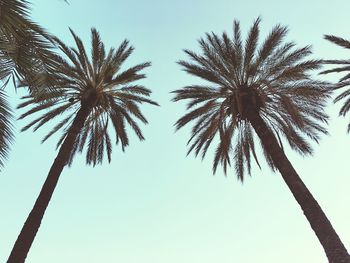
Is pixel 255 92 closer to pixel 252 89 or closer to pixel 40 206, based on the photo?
pixel 252 89

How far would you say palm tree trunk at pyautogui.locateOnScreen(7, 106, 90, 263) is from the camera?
1301cm

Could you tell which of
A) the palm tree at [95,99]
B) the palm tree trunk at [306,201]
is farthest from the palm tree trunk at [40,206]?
the palm tree trunk at [306,201]

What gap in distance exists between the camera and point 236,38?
60.4ft

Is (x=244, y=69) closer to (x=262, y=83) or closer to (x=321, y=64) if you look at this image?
(x=262, y=83)

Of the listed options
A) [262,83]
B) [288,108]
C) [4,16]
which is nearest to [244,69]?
[262,83]

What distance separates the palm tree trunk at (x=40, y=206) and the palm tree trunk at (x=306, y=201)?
705 cm

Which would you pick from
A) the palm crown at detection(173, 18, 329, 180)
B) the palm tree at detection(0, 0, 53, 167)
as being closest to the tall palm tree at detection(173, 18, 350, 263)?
the palm crown at detection(173, 18, 329, 180)

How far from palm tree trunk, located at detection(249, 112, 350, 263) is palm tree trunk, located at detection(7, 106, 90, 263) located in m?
7.05

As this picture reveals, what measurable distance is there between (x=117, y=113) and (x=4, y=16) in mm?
12394

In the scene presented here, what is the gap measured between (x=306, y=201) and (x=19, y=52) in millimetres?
10088

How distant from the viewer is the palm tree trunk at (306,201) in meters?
13.0

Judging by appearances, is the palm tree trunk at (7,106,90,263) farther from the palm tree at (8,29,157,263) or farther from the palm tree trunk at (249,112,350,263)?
the palm tree trunk at (249,112,350,263)

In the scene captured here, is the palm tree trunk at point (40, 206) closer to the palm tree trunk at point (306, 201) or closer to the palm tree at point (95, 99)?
the palm tree at point (95, 99)

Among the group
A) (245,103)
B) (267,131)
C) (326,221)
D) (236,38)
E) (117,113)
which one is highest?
(236,38)
